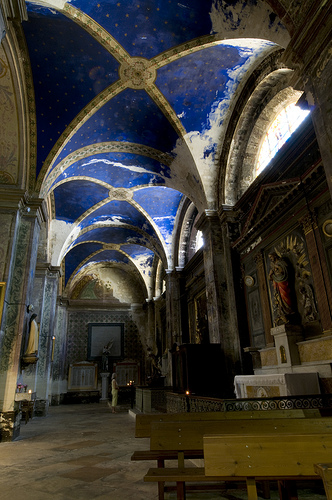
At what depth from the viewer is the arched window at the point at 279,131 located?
7262 mm

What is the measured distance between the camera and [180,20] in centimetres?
696

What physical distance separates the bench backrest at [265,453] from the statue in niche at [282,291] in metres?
4.76

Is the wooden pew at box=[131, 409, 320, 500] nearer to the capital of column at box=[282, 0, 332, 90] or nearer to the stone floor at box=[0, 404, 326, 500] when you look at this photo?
the stone floor at box=[0, 404, 326, 500]

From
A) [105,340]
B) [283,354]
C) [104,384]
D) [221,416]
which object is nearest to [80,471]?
[221,416]

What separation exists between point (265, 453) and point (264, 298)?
6.00 metres

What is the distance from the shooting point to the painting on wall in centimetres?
2008

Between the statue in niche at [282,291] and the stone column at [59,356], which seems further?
the stone column at [59,356]

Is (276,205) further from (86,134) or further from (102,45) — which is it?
(86,134)

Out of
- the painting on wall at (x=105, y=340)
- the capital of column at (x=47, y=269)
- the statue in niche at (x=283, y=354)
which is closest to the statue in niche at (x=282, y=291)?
the statue in niche at (x=283, y=354)

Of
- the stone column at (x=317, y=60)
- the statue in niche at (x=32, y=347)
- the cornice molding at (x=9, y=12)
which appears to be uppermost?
the cornice molding at (x=9, y=12)

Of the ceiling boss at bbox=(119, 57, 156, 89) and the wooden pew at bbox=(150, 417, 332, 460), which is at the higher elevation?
the ceiling boss at bbox=(119, 57, 156, 89)

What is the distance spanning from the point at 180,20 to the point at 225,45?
3.72ft

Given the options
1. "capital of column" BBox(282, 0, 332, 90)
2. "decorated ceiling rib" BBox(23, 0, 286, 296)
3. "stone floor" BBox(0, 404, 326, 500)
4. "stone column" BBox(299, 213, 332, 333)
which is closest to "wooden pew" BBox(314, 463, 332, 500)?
"stone floor" BBox(0, 404, 326, 500)

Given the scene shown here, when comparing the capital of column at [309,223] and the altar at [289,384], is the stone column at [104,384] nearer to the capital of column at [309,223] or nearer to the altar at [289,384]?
the altar at [289,384]
